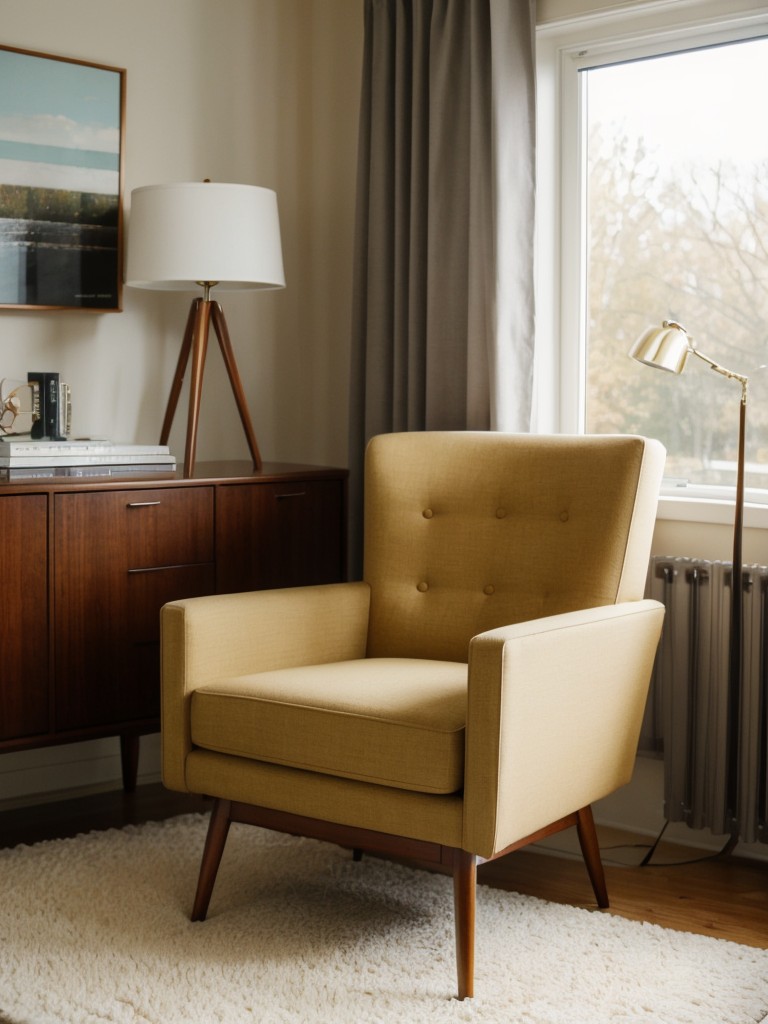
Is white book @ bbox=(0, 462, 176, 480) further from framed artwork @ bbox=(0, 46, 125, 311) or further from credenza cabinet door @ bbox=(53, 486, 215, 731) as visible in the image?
framed artwork @ bbox=(0, 46, 125, 311)

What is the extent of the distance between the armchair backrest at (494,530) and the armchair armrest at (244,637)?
10 centimetres

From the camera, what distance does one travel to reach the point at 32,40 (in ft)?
9.50

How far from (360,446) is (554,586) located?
100cm

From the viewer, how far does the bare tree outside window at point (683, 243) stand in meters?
2.74

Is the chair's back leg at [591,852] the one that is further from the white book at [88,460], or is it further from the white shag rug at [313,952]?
the white book at [88,460]

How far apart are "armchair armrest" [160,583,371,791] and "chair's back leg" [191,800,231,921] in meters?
0.09

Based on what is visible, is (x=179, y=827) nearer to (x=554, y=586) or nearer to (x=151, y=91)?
(x=554, y=586)

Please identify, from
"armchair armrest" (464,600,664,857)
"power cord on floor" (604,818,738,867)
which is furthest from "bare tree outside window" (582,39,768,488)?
"power cord on floor" (604,818,738,867)

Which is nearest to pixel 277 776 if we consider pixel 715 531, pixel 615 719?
pixel 615 719

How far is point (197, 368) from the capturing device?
295 centimetres

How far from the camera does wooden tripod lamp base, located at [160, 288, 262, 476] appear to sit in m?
2.94

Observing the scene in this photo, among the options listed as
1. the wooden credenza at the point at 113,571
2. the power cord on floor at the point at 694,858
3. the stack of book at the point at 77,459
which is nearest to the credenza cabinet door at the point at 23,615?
the wooden credenza at the point at 113,571

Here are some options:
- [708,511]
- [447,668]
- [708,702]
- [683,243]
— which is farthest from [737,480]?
[447,668]

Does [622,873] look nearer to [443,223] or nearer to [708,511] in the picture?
[708,511]
